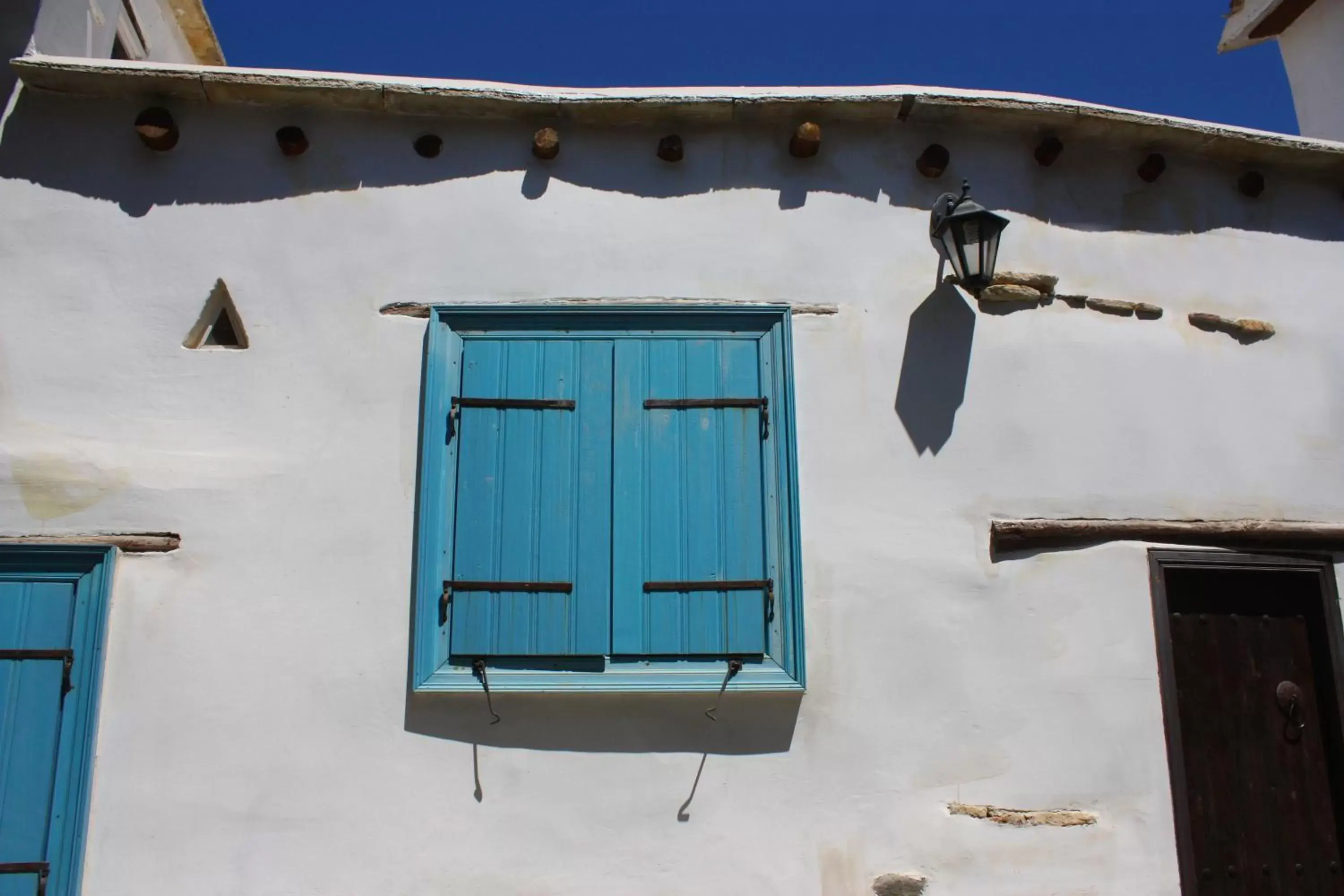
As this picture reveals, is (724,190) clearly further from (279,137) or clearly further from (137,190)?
(137,190)

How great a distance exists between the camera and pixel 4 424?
4199 millimetres

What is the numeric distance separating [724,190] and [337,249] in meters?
1.52

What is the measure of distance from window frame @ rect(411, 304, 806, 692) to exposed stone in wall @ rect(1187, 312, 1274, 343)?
1.69 meters

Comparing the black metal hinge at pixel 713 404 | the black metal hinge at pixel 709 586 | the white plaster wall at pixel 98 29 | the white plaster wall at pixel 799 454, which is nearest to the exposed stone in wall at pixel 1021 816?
the white plaster wall at pixel 799 454

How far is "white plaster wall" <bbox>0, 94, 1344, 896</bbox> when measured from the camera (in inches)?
155

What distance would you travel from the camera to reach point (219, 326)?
176 inches

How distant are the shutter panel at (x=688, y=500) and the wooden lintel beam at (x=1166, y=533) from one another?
952mm

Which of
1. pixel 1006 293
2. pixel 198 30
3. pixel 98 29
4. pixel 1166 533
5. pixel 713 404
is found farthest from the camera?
pixel 198 30

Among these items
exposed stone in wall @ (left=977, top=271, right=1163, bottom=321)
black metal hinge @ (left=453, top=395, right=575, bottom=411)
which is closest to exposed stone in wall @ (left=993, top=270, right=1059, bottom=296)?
exposed stone in wall @ (left=977, top=271, right=1163, bottom=321)

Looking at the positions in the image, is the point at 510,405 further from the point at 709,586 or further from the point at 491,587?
the point at 709,586

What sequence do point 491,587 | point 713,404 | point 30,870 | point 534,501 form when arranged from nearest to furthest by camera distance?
point 30,870, point 491,587, point 534,501, point 713,404

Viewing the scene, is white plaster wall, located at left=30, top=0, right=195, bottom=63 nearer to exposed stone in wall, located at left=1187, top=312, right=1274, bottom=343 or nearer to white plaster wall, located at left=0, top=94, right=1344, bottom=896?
white plaster wall, located at left=0, top=94, right=1344, bottom=896

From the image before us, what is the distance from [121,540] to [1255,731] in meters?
4.20

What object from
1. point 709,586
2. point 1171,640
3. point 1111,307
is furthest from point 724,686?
point 1111,307
